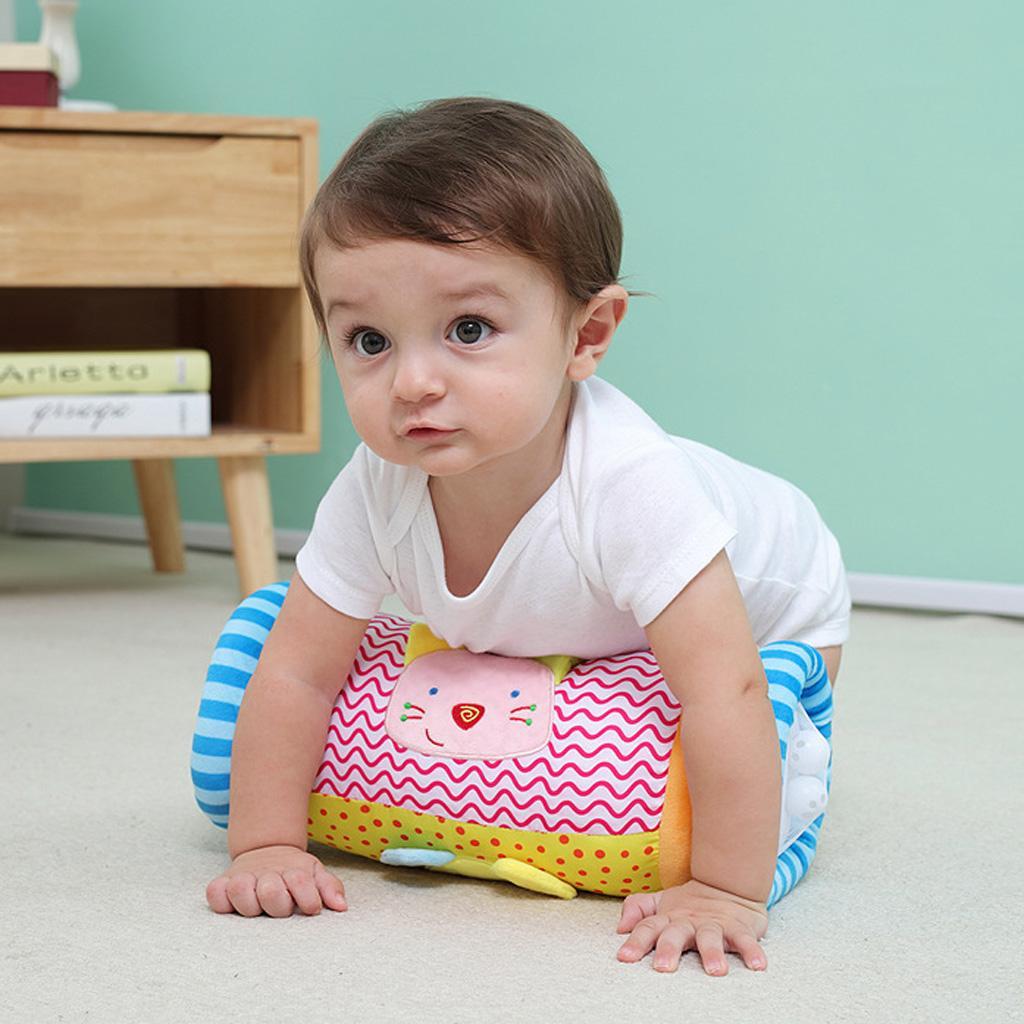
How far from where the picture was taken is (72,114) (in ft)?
5.21

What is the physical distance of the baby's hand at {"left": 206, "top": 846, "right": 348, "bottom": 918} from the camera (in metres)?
0.79

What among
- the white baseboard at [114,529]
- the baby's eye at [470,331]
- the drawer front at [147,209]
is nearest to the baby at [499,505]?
the baby's eye at [470,331]

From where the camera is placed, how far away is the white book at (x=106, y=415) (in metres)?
1.64

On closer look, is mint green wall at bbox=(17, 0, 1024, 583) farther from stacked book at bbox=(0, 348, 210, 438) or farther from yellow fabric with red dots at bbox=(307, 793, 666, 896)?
yellow fabric with red dots at bbox=(307, 793, 666, 896)

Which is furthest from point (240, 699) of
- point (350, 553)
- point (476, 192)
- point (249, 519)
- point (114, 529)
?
point (114, 529)

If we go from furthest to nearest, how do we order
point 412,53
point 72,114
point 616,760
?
1. point 412,53
2. point 72,114
3. point 616,760

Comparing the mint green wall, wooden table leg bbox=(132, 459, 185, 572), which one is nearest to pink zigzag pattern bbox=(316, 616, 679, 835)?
the mint green wall

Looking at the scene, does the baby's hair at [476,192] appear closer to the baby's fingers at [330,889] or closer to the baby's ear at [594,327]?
the baby's ear at [594,327]

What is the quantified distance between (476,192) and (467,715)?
29 cm

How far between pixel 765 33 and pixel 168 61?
88 cm

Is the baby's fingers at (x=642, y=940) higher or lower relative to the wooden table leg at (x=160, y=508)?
higher

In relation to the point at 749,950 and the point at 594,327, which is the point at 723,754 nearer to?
the point at 749,950

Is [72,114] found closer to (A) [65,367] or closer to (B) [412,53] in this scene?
(A) [65,367]

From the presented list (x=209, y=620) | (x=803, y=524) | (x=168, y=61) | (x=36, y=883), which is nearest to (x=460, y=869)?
(x=36, y=883)
